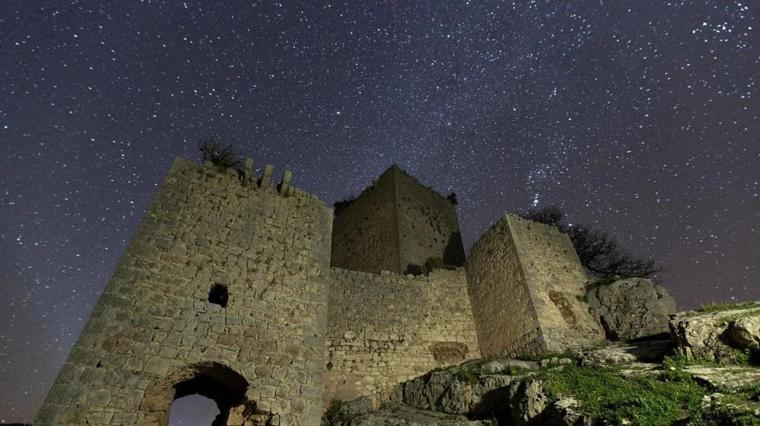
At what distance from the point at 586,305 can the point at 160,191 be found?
13.9 m

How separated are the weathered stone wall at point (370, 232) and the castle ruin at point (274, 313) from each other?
17.1ft

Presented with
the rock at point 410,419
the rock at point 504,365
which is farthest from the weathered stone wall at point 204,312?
the rock at point 504,365

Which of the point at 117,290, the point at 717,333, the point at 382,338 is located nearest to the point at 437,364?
the point at 382,338

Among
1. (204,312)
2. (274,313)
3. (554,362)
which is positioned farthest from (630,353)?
(204,312)

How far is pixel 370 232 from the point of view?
894 inches

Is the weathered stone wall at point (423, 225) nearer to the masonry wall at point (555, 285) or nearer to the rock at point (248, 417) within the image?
the masonry wall at point (555, 285)

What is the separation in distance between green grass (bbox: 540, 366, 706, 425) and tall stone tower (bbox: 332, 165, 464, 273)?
11.2 metres

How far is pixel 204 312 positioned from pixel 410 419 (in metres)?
5.60

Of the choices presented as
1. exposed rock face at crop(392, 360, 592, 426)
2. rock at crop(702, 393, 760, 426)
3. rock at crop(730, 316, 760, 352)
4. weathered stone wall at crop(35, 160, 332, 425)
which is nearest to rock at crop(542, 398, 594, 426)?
exposed rock face at crop(392, 360, 592, 426)

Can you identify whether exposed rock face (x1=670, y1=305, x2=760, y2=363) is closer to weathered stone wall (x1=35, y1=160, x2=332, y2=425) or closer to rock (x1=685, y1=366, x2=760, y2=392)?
rock (x1=685, y1=366, x2=760, y2=392)

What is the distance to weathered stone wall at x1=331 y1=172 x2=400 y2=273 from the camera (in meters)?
20.9

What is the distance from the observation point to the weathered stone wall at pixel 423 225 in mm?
20516

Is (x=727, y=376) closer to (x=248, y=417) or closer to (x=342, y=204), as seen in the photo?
(x=248, y=417)

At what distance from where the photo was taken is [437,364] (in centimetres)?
1338
